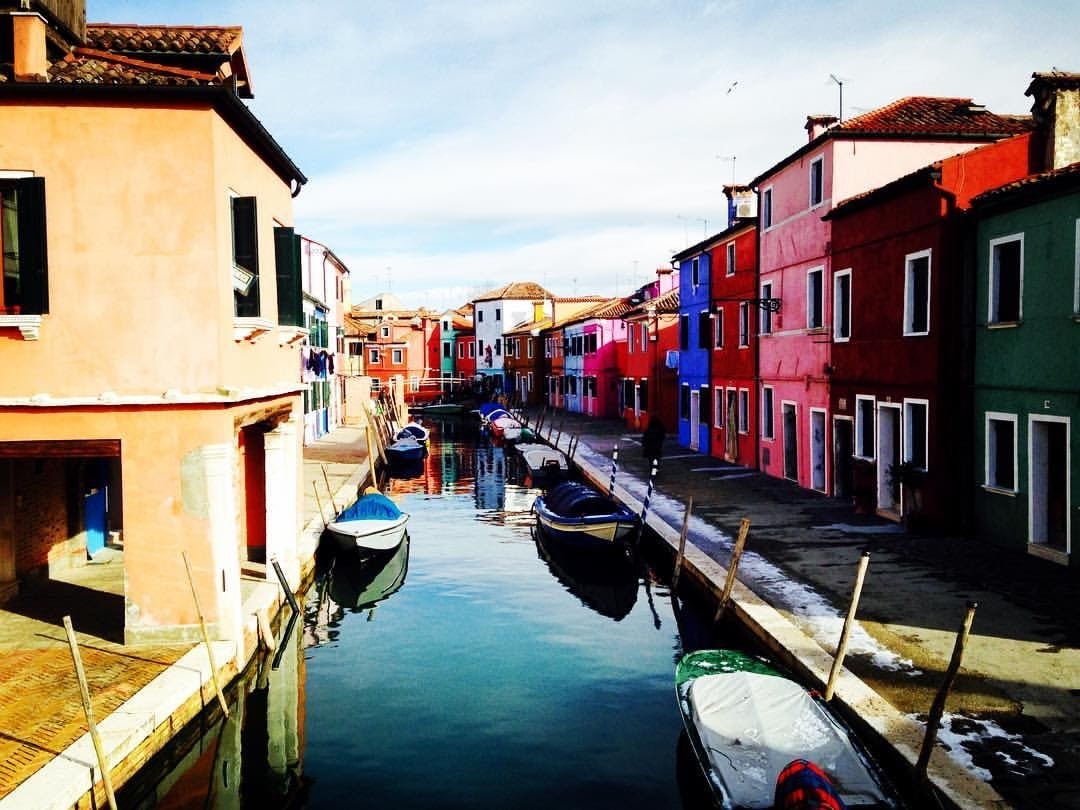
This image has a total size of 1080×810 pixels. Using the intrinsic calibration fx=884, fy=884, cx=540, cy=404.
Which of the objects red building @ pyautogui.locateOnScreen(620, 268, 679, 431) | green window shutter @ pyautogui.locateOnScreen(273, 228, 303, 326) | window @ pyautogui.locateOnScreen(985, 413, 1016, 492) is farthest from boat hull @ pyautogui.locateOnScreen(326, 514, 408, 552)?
red building @ pyautogui.locateOnScreen(620, 268, 679, 431)

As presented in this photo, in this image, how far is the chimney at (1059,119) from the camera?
16.6m

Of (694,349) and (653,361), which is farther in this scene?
(653,361)

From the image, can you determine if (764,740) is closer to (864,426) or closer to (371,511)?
(864,426)

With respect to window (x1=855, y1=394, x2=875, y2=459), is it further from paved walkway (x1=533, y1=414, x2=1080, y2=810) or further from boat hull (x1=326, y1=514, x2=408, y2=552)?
boat hull (x1=326, y1=514, x2=408, y2=552)

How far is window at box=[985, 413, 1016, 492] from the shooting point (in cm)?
1567

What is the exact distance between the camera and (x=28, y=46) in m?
10.7

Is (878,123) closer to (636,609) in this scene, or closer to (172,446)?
(636,609)

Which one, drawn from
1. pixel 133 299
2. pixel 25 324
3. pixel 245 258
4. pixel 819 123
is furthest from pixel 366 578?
pixel 819 123

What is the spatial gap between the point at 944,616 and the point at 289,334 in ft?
35.3

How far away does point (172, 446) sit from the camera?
11.0 meters

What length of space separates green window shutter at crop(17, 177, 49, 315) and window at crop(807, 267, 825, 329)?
1771 cm

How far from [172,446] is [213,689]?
9.81ft

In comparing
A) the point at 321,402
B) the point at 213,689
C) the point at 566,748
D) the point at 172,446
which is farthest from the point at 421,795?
the point at 321,402

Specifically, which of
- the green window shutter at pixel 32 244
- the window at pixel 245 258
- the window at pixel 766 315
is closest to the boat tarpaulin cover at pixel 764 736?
the window at pixel 245 258
